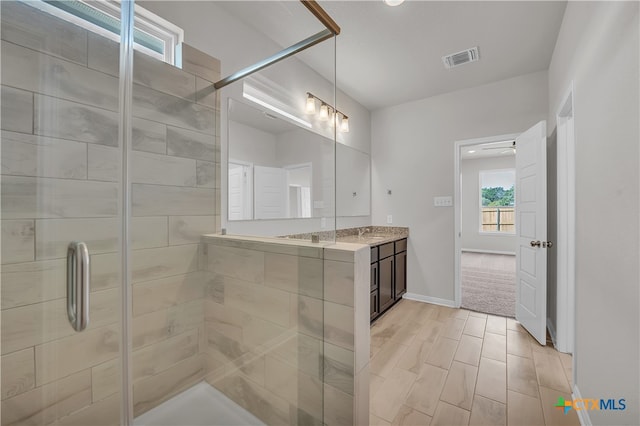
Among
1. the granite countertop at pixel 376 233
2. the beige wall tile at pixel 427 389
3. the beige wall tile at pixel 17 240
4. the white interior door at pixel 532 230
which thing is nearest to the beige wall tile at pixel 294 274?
the beige wall tile at pixel 17 240

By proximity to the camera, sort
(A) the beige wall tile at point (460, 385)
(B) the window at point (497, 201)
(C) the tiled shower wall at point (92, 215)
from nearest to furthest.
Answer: (C) the tiled shower wall at point (92, 215) → (A) the beige wall tile at point (460, 385) → (B) the window at point (497, 201)

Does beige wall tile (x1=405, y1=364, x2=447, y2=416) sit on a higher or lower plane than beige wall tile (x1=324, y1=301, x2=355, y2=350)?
lower

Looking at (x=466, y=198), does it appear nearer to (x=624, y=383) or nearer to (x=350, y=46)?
(x=350, y=46)

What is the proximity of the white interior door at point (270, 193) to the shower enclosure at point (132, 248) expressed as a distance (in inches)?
10.0

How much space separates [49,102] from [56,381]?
1227 mm

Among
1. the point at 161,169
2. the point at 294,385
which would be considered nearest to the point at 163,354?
the point at 294,385

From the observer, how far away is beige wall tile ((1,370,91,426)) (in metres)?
1.04

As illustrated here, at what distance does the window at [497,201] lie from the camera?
683 cm

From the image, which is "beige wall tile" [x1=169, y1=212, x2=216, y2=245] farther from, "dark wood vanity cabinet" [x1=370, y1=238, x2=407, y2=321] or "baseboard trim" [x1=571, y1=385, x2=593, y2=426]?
"baseboard trim" [x1=571, y1=385, x2=593, y2=426]

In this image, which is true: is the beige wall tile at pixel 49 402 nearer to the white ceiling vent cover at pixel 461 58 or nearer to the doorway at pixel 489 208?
the white ceiling vent cover at pixel 461 58

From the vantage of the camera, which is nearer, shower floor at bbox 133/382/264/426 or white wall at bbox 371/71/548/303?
shower floor at bbox 133/382/264/426

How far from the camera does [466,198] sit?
24.0ft

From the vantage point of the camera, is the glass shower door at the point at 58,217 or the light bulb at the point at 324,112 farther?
the light bulb at the point at 324,112

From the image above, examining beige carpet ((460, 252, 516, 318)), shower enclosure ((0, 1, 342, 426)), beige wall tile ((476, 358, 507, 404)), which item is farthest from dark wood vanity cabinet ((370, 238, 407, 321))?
shower enclosure ((0, 1, 342, 426))
